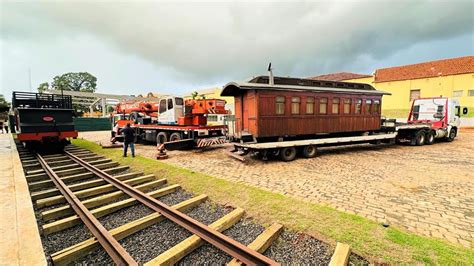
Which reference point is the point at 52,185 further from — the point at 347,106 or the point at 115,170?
the point at 347,106

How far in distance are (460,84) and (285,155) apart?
32.3m

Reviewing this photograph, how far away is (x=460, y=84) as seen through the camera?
2688cm

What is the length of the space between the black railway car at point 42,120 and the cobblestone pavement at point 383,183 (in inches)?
217

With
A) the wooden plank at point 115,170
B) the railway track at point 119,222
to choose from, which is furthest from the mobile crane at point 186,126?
the railway track at point 119,222

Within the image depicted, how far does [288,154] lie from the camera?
9086 millimetres

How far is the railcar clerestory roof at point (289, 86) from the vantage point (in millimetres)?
8562

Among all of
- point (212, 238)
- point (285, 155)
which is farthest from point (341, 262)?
point (285, 155)

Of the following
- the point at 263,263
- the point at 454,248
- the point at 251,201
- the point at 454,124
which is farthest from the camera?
the point at 454,124

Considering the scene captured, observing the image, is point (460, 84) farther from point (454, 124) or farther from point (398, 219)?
point (398, 219)

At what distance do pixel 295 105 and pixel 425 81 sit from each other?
31.0 m

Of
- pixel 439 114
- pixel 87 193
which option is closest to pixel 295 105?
pixel 87 193

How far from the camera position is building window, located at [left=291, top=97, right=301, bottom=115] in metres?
9.22

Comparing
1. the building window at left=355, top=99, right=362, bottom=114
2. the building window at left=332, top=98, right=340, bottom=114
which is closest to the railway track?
the building window at left=332, top=98, right=340, bottom=114

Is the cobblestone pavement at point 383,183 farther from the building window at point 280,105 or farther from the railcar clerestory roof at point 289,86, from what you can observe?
the railcar clerestory roof at point 289,86
